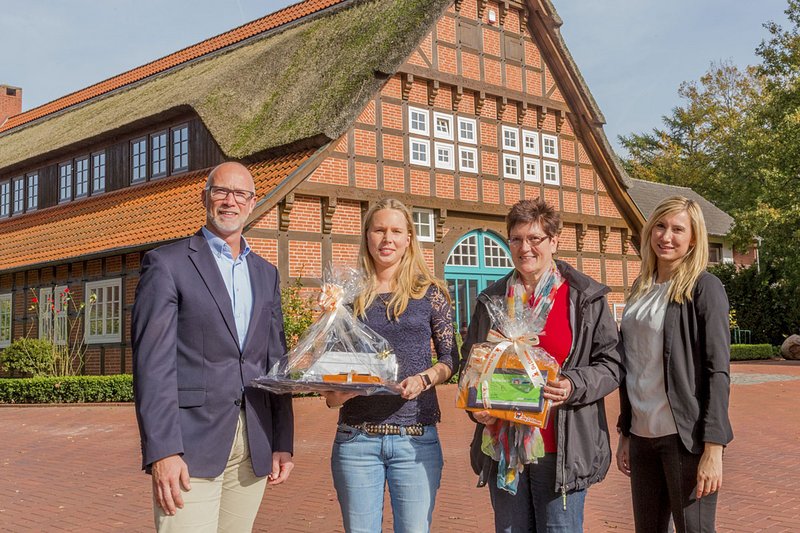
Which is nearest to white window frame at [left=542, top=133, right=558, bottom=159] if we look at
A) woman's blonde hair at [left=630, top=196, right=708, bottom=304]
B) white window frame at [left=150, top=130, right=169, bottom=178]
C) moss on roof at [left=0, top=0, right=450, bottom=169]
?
moss on roof at [left=0, top=0, right=450, bottom=169]

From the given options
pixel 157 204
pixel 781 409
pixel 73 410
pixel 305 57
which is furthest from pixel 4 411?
pixel 781 409

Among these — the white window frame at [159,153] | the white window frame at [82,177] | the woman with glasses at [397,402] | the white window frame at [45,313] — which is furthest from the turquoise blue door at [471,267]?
the woman with glasses at [397,402]

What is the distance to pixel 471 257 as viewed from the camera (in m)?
18.9

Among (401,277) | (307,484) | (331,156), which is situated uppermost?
(331,156)

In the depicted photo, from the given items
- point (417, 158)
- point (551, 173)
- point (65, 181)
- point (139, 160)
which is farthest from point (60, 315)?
point (551, 173)

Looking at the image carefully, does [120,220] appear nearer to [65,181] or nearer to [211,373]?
[65,181]

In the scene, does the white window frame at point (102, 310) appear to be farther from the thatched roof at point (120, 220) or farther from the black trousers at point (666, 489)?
the black trousers at point (666, 489)

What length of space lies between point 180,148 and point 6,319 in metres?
6.39

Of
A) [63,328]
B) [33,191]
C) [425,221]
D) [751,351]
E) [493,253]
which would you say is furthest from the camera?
[751,351]

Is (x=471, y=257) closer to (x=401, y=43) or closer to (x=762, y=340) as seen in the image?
(x=401, y=43)

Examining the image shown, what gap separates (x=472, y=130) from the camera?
736 inches

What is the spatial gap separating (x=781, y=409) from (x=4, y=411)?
44.4ft

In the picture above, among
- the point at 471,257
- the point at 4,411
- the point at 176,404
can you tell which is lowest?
the point at 4,411

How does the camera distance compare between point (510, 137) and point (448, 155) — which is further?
point (510, 137)
